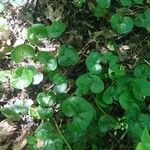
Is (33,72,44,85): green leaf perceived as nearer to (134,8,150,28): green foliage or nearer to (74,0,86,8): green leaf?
(74,0,86,8): green leaf

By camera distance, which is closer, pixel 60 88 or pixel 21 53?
pixel 60 88

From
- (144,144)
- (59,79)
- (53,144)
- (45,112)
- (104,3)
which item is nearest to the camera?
(144,144)

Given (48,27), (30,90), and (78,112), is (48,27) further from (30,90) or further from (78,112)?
(78,112)

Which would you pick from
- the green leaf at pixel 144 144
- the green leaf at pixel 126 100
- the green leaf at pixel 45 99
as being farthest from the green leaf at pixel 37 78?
the green leaf at pixel 144 144

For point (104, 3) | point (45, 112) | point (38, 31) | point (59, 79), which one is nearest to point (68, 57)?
point (59, 79)

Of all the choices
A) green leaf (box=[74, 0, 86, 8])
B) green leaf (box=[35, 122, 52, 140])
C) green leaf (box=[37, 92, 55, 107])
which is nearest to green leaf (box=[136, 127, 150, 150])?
green leaf (box=[35, 122, 52, 140])

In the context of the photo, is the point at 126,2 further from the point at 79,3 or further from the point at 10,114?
the point at 10,114

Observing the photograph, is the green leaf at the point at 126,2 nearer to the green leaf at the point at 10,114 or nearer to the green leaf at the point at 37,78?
the green leaf at the point at 37,78

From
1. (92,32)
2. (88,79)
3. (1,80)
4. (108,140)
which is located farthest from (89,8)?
(108,140)
